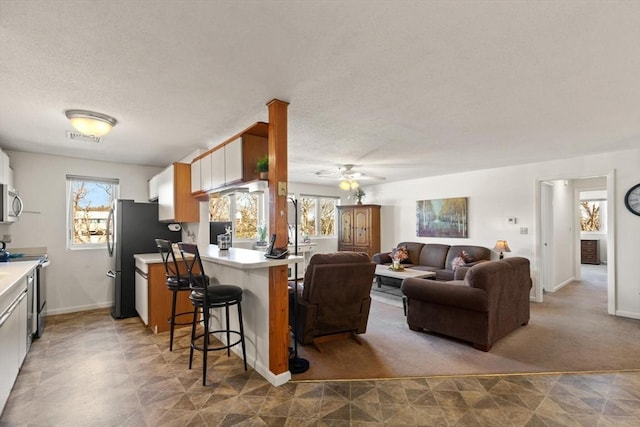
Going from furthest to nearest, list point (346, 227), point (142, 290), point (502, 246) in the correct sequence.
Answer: point (346, 227) < point (502, 246) < point (142, 290)

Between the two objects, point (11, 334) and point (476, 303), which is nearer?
point (11, 334)

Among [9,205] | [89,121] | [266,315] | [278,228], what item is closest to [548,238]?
[278,228]

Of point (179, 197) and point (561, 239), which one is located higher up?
point (179, 197)

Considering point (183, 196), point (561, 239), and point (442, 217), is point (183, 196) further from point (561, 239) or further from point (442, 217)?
point (561, 239)

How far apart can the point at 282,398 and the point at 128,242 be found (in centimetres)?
325

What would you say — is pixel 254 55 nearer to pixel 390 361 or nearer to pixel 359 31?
pixel 359 31

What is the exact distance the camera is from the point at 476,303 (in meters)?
3.20

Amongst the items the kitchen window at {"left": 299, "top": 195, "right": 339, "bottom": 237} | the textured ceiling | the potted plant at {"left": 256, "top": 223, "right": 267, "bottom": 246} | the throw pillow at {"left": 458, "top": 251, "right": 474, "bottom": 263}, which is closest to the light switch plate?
the textured ceiling

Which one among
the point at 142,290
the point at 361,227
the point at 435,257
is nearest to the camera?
the point at 142,290

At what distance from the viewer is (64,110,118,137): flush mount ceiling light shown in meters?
2.88

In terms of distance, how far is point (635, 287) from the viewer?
4.35m

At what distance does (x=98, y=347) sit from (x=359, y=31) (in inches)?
151

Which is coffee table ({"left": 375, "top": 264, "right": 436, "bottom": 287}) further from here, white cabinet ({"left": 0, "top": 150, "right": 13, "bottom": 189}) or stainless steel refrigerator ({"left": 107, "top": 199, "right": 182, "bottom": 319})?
white cabinet ({"left": 0, "top": 150, "right": 13, "bottom": 189})

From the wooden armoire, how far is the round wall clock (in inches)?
169
